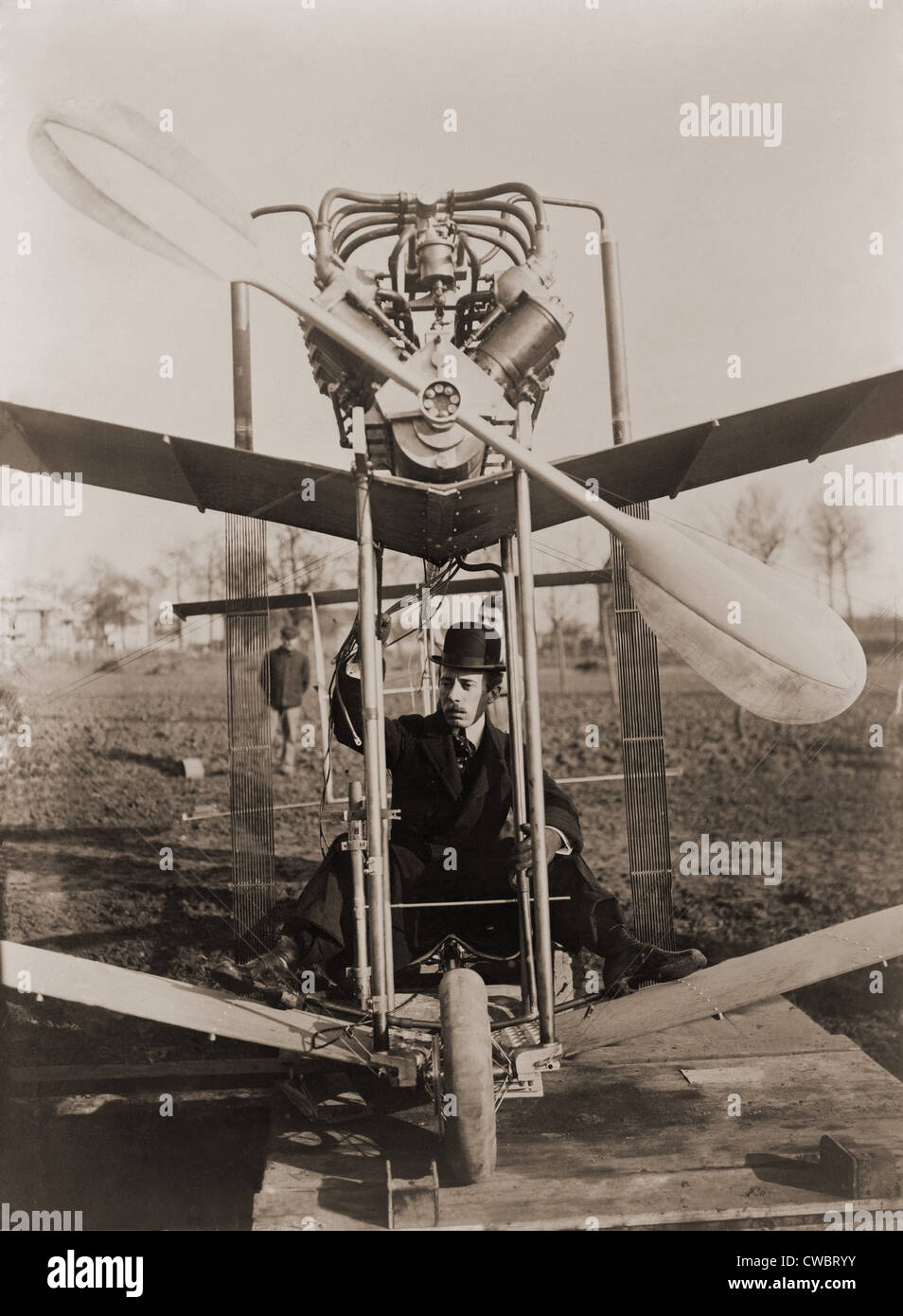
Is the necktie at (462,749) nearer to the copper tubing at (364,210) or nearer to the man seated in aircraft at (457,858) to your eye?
the man seated in aircraft at (457,858)

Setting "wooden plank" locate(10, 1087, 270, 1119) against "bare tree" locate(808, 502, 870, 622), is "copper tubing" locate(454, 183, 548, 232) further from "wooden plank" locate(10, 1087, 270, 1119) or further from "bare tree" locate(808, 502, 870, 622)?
"wooden plank" locate(10, 1087, 270, 1119)

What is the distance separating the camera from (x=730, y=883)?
7078 mm

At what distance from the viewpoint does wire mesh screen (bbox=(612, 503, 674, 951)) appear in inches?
156

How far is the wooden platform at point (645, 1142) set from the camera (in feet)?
9.47

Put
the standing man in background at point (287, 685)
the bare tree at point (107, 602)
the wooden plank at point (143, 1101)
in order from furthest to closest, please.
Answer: the standing man in background at point (287, 685), the bare tree at point (107, 602), the wooden plank at point (143, 1101)

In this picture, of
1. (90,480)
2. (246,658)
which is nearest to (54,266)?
(90,480)

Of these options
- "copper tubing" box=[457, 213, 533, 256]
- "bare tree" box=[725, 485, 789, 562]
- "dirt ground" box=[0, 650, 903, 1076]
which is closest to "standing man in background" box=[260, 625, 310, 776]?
"dirt ground" box=[0, 650, 903, 1076]

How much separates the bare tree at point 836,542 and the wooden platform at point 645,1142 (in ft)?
6.12

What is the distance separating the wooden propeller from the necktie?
1.01 m

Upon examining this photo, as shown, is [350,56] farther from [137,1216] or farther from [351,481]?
[137,1216]

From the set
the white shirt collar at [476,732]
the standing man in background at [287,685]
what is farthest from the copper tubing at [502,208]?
the standing man in background at [287,685]

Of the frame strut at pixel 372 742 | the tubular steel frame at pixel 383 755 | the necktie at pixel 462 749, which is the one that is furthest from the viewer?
the necktie at pixel 462 749

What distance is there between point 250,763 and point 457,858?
1042 millimetres
